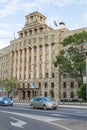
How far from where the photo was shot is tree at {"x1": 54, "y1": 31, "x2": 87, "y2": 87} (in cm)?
6556

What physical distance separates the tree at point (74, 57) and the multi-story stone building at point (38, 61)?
17.7 meters

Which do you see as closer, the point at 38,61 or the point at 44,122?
the point at 44,122

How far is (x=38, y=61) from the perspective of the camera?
9462cm

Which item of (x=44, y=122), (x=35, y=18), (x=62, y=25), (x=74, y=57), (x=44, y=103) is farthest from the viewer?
(x=35, y=18)

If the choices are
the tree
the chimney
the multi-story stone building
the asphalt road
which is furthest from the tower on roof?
the asphalt road

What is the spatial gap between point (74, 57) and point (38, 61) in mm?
29698

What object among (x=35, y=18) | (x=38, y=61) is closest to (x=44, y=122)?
(x=38, y=61)

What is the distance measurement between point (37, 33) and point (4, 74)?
2619cm

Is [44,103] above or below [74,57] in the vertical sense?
below

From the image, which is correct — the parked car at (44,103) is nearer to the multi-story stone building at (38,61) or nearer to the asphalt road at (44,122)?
the asphalt road at (44,122)

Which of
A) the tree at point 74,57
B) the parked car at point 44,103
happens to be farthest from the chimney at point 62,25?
the parked car at point 44,103

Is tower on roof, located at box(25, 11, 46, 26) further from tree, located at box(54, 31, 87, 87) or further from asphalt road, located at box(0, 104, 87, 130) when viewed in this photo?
asphalt road, located at box(0, 104, 87, 130)

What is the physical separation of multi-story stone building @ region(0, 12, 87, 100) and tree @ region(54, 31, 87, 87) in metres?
17.7

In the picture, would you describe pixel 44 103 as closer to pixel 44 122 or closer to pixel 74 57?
pixel 44 122
